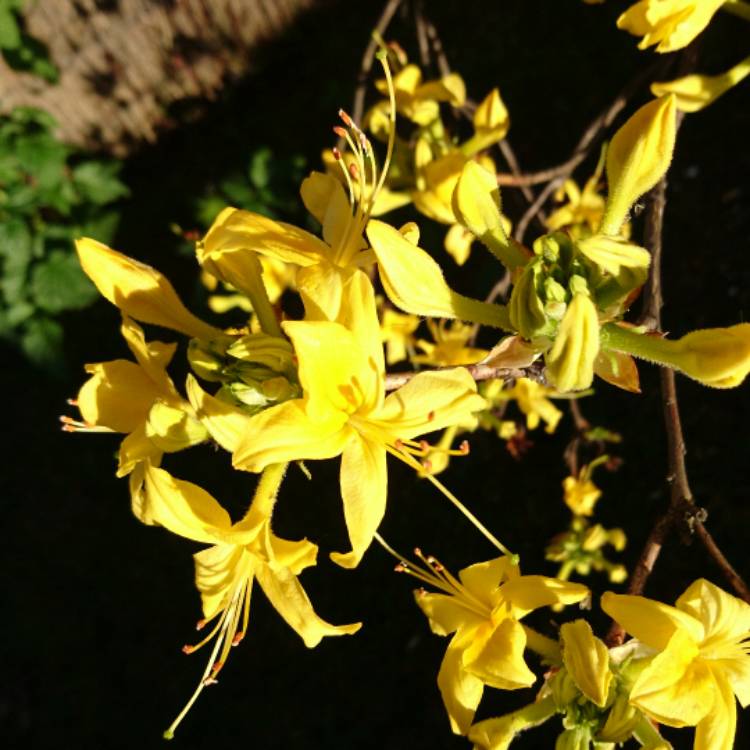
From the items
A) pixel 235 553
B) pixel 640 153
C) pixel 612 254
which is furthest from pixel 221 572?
pixel 640 153

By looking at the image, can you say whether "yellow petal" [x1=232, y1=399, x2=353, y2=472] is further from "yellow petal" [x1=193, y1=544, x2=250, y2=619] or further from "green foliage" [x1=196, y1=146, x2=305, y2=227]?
"green foliage" [x1=196, y1=146, x2=305, y2=227]

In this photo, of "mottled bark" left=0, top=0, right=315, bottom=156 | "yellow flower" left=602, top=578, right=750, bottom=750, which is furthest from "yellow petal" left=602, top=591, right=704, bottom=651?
"mottled bark" left=0, top=0, right=315, bottom=156

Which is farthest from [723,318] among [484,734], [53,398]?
[53,398]

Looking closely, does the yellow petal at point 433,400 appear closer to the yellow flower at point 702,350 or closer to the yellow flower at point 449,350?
the yellow flower at point 702,350

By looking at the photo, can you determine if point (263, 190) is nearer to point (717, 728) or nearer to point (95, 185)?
point (95, 185)

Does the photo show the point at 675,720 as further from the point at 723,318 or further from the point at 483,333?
the point at 723,318

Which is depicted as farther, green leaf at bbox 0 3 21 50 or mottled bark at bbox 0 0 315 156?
mottled bark at bbox 0 0 315 156
